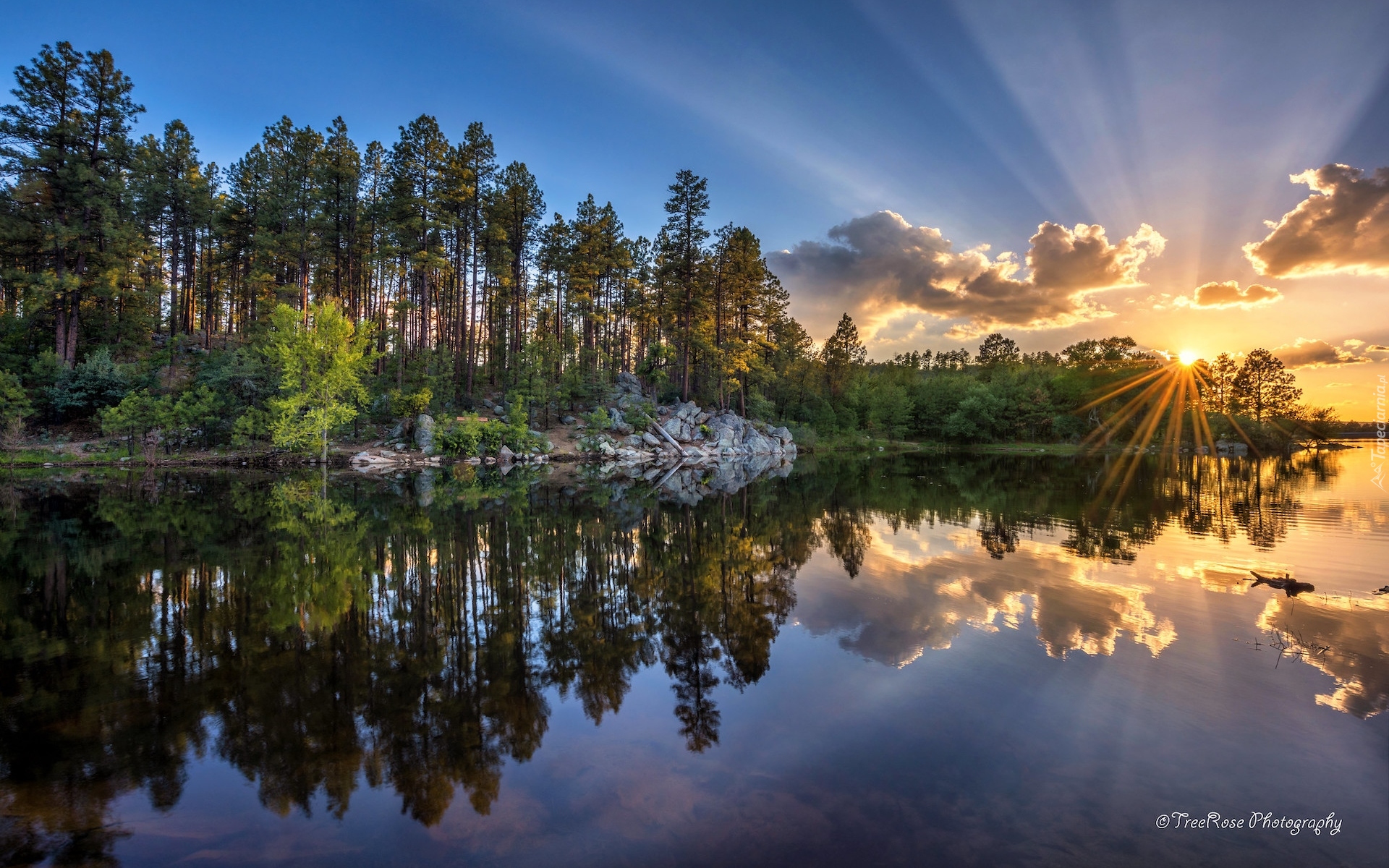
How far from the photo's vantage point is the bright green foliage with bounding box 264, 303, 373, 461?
2866cm

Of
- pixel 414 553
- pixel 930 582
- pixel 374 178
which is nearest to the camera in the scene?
pixel 930 582

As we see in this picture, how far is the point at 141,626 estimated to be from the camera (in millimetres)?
7902

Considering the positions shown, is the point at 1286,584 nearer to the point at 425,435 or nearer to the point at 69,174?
the point at 425,435

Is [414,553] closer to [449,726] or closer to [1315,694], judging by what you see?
[449,726]

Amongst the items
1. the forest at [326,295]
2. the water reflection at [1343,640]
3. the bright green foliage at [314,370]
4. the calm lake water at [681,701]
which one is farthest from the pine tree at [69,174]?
the water reflection at [1343,640]

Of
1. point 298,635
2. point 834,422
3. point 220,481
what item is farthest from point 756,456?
point 298,635

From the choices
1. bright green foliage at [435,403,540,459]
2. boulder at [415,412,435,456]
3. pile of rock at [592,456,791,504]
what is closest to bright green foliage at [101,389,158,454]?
boulder at [415,412,435,456]

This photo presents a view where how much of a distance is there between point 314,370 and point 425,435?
7.43m

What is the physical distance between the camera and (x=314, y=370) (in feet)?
95.9

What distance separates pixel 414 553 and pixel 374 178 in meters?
45.0

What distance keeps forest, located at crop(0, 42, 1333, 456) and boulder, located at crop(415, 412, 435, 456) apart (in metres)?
1.70

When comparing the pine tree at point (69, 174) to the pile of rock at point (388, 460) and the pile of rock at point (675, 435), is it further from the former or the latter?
the pile of rock at point (675, 435)

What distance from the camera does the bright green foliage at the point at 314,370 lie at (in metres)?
28.7

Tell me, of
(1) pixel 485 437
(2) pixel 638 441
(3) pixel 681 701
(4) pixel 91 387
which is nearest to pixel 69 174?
(4) pixel 91 387
